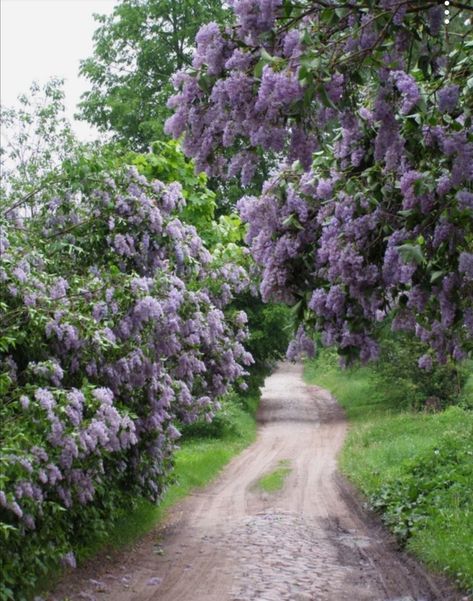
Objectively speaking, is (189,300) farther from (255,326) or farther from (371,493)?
(255,326)

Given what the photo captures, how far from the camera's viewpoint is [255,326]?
3131cm

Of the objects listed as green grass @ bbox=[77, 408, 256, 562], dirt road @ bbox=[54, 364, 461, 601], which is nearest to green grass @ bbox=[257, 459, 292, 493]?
dirt road @ bbox=[54, 364, 461, 601]

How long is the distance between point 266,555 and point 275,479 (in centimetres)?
767

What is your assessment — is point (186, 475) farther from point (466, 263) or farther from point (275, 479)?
point (466, 263)

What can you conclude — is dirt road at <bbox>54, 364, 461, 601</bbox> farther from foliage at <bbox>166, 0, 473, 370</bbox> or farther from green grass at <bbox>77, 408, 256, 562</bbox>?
foliage at <bbox>166, 0, 473, 370</bbox>

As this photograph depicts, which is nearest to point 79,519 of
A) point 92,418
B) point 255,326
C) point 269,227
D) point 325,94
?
point 92,418

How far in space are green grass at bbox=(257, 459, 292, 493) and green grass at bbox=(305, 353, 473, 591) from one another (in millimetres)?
1407

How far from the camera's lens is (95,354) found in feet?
32.9

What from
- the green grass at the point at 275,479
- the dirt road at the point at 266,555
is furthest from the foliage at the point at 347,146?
the green grass at the point at 275,479

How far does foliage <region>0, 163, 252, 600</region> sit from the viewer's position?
817cm

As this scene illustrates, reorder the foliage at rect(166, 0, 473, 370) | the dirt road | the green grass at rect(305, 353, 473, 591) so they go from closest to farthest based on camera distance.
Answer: the foliage at rect(166, 0, 473, 370) < the dirt road < the green grass at rect(305, 353, 473, 591)

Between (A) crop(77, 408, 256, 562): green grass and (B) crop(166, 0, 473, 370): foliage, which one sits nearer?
(B) crop(166, 0, 473, 370): foliage

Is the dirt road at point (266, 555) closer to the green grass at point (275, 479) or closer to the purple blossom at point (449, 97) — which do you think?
the green grass at point (275, 479)

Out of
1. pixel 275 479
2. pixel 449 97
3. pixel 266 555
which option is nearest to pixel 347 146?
pixel 449 97
